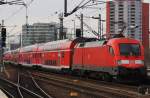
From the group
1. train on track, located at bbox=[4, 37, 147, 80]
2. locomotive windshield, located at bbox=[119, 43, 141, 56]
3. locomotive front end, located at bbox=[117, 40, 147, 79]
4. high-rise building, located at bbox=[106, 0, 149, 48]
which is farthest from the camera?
high-rise building, located at bbox=[106, 0, 149, 48]

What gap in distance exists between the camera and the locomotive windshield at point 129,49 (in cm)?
2826

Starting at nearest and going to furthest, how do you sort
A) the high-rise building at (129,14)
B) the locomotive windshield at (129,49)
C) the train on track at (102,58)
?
the train on track at (102,58)
the locomotive windshield at (129,49)
the high-rise building at (129,14)

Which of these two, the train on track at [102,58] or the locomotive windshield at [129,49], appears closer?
the train on track at [102,58]

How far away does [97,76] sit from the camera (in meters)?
31.5

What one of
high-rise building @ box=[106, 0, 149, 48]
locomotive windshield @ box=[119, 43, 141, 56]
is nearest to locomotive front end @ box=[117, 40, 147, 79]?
locomotive windshield @ box=[119, 43, 141, 56]

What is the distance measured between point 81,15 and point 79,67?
731 inches

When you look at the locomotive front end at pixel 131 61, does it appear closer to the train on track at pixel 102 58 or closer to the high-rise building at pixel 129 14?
the train on track at pixel 102 58

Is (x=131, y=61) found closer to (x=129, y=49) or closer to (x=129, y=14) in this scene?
(x=129, y=49)

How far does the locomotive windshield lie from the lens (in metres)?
28.3

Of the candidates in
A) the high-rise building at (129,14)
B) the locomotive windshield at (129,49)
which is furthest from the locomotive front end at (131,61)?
the high-rise building at (129,14)

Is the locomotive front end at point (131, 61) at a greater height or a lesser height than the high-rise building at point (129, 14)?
lesser

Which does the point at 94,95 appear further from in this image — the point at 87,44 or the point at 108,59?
the point at 87,44

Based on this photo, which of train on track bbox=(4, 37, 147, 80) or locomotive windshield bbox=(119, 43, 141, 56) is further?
locomotive windshield bbox=(119, 43, 141, 56)

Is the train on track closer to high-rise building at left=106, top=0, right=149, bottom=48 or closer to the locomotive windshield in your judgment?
the locomotive windshield
